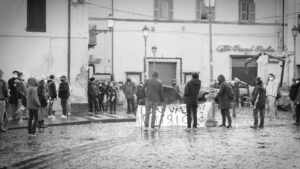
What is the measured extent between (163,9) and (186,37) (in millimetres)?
2914

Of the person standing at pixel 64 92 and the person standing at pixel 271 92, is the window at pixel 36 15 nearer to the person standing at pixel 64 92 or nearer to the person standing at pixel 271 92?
the person standing at pixel 64 92

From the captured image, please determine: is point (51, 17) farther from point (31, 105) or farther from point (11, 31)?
point (31, 105)

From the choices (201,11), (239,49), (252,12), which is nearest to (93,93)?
(201,11)

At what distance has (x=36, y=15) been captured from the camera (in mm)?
24188

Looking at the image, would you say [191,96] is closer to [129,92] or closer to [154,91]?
[154,91]

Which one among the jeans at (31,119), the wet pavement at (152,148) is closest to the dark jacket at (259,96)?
the wet pavement at (152,148)

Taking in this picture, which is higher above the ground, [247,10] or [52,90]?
[247,10]

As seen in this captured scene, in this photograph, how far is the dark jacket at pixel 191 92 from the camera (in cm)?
1644

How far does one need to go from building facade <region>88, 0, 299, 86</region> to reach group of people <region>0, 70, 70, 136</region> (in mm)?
18123

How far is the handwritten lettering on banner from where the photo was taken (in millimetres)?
17891

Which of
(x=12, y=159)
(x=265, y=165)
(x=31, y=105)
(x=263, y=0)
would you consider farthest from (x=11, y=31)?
(x=263, y=0)

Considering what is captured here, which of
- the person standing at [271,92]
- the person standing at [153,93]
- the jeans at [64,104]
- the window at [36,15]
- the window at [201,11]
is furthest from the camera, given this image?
the window at [201,11]

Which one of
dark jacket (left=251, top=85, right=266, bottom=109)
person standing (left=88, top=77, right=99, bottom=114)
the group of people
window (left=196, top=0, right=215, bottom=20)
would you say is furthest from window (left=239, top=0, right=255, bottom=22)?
dark jacket (left=251, top=85, right=266, bottom=109)

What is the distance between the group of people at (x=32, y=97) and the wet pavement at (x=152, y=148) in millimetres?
606
